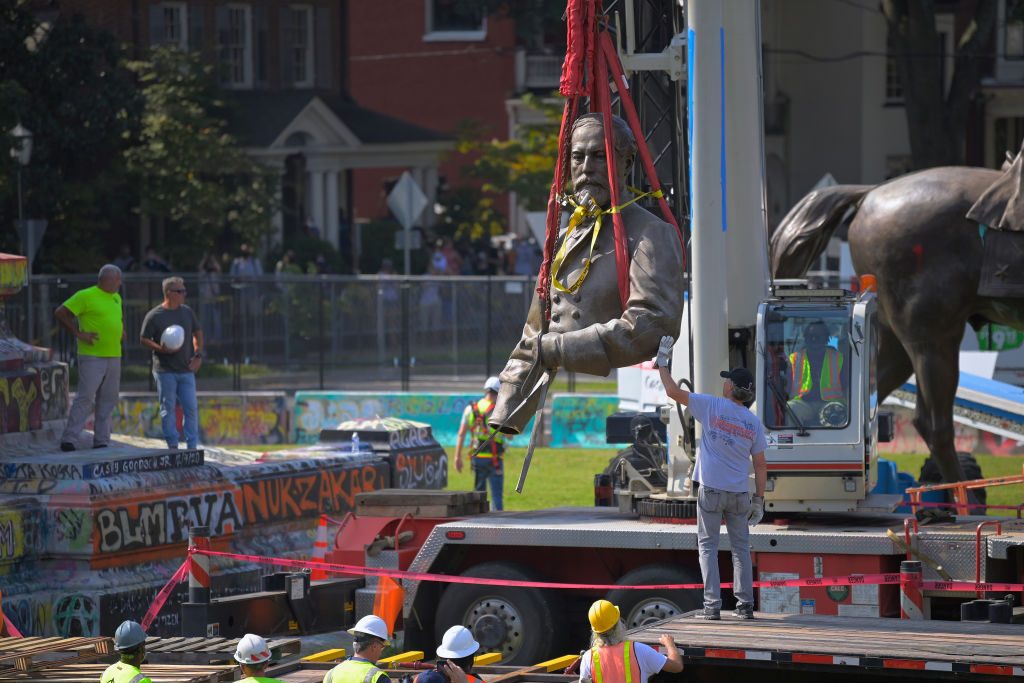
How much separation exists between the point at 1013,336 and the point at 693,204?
611 inches

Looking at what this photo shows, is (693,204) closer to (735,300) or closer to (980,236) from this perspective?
(735,300)

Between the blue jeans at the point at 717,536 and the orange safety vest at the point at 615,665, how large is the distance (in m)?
2.00

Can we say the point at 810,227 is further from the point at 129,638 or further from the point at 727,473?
the point at 129,638

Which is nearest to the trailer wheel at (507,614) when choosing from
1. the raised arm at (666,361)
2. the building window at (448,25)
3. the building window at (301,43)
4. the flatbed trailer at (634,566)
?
the flatbed trailer at (634,566)

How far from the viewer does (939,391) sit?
1596cm

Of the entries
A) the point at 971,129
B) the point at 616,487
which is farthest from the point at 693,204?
the point at 971,129

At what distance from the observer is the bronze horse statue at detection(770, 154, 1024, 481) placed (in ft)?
51.0

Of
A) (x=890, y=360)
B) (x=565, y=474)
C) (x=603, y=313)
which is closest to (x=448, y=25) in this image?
(x=565, y=474)

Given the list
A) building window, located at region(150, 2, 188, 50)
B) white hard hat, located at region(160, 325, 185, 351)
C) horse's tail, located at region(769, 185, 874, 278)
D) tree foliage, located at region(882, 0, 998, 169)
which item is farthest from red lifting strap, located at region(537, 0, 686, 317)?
building window, located at region(150, 2, 188, 50)

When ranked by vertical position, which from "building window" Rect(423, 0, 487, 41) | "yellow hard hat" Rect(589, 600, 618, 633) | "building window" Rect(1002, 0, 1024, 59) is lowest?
"yellow hard hat" Rect(589, 600, 618, 633)

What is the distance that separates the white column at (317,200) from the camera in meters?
48.1

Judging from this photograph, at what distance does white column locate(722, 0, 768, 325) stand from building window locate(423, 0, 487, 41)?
44.9m

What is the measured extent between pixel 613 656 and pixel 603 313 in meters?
2.46

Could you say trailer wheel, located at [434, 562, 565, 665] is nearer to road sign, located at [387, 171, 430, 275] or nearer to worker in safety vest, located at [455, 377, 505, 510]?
worker in safety vest, located at [455, 377, 505, 510]
